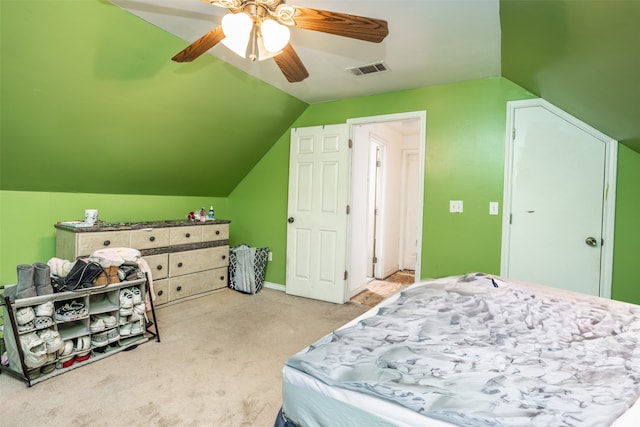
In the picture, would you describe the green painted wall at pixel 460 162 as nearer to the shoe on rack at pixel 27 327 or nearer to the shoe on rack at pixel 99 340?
the shoe on rack at pixel 99 340

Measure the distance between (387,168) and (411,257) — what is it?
1.73 m

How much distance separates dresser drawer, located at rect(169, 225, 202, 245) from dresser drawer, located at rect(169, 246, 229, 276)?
122mm

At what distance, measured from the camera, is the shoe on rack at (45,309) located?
1.95m

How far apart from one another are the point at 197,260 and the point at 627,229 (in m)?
4.00

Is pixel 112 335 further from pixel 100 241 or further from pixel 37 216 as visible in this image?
pixel 37 216

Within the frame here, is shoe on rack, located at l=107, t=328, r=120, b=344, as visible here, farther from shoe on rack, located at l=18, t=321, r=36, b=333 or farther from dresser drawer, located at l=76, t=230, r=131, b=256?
dresser drawer, located at l=76, t=230, r=131, b=256

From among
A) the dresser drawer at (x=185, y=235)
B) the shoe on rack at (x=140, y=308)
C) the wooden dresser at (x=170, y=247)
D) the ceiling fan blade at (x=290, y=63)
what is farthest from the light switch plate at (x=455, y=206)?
the shoe on rack at (x=140, y=308)

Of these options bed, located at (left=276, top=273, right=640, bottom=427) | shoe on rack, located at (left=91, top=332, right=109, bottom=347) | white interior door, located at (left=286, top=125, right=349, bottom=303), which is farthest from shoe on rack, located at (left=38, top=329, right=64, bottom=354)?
white interior door, located at (left=286, top=125, right=349, bottom=303)

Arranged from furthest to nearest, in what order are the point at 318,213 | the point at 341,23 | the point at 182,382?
1. the point at 318,213
2. the point at 182,382
3. the point at 341,23

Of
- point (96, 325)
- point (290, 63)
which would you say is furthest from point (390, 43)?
point (96, 325)

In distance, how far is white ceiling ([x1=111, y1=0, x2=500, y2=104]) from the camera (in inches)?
76.9

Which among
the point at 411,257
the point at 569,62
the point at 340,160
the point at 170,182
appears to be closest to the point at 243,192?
the point at 170,182

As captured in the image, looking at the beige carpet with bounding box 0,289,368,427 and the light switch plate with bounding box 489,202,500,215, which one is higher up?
the light switch plate with bounding box 489,202,500,215

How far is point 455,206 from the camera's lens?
3.12 meters
